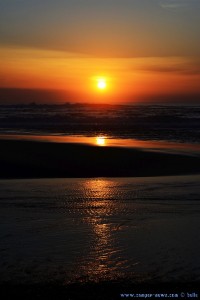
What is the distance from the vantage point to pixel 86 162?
1616cm

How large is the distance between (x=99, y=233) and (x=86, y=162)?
903 centimetres

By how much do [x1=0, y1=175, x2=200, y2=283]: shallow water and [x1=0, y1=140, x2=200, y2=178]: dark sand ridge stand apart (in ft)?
9.32

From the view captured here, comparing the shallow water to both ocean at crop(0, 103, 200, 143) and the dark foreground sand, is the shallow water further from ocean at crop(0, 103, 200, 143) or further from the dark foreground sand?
ocean at crop(0, 103, 200, 143)

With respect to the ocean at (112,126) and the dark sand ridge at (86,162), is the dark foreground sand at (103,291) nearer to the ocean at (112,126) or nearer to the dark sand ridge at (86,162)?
the dark sand ridge at (86,162)

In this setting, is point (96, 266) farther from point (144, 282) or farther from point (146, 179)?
point (146, 179)

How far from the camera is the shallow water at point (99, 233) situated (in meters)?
5.55

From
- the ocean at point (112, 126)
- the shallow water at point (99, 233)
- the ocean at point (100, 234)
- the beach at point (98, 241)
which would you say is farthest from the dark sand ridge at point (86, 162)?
the ocean at point (112, 126)

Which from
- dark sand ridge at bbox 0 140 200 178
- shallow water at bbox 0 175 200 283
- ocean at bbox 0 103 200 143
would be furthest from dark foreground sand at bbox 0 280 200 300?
ocean at bbox 0 103 200 143

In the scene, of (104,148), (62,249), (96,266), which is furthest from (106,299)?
(104,148)

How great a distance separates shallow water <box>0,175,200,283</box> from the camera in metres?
5.55

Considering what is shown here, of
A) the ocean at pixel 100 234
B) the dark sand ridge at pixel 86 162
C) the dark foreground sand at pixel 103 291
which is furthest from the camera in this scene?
the dark sand ridge at pixel 86 162

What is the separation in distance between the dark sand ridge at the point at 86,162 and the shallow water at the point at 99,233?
2.84 meters

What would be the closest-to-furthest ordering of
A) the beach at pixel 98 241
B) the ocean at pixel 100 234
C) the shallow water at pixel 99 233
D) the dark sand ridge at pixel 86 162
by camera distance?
the beach at pixel 98 241
the ocean at pixel 100 234
the shallow water at pixel 99 233
the dark sand ridge at pixel 86 162

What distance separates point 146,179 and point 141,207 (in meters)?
4.04
